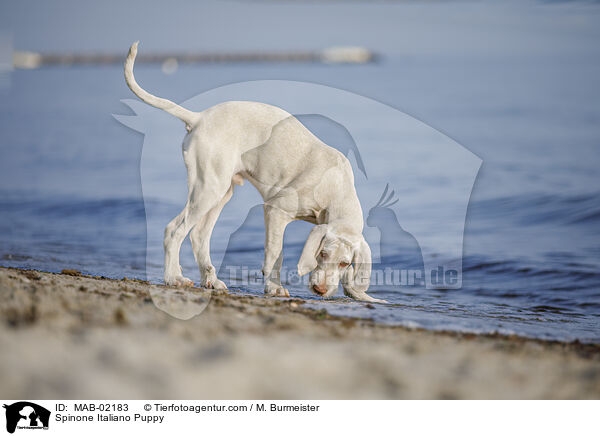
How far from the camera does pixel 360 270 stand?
511 centimetres

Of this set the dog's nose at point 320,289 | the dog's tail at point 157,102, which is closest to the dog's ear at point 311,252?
the dog's nose at point 320,289

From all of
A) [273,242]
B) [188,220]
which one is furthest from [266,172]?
[188,220]

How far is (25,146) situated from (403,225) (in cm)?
1279

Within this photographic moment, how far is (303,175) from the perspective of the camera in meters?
5.41

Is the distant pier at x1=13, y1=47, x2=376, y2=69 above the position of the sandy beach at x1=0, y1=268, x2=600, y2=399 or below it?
above

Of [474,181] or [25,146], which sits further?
[25,146]

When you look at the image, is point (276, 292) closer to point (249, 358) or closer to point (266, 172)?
point (266, 172)

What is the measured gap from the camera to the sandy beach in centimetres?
235

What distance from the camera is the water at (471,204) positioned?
6117mm

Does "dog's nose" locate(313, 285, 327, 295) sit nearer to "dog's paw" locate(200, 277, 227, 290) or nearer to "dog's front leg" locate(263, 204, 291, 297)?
"dog's front leg" locate(263, 204, 291, 297)

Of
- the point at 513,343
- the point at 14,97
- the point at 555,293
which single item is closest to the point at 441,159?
the point at 555,293
